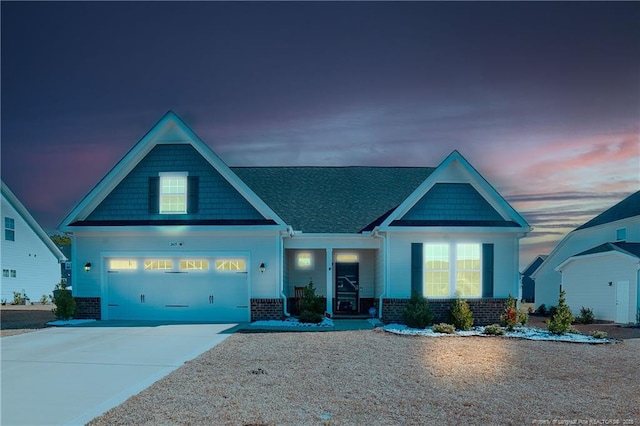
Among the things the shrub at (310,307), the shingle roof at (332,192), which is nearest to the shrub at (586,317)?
the shingle roof at (332,192)

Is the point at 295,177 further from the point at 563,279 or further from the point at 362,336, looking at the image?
the point at 563,279

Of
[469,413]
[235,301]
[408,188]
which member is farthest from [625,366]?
[408,188]

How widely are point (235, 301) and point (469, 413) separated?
12327 millimetres

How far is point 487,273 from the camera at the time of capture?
57.7 feet

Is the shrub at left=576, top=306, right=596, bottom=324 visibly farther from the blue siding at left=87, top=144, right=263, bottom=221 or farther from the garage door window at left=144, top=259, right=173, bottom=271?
the garage door window at left=144, top=259, right=173, bottom=271

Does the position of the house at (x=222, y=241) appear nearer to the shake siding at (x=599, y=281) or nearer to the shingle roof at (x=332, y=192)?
the shingle roof at (x=332, y=192)

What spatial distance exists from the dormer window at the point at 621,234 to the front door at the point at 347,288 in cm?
1516

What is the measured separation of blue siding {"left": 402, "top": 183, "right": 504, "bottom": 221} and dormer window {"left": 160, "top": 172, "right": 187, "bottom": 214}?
821cm

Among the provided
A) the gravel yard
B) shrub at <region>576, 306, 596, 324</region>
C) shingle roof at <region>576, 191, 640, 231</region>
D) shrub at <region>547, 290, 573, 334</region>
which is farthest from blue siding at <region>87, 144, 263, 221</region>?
shingle roof at <region>576, 191, 640, 231</region>

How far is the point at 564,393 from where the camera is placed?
8086 mm

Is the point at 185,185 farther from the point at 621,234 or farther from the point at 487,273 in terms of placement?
the point at 621,234

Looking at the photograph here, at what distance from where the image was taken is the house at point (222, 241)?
17.6 meters

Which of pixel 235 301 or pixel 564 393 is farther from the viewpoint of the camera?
pixel 235 301

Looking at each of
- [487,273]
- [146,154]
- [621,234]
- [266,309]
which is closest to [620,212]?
[621,234]
